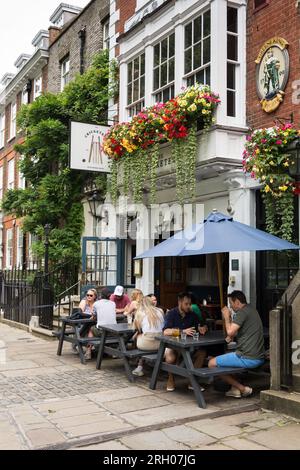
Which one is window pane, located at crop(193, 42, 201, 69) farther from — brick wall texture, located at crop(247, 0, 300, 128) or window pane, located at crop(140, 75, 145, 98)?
window pane, located at crop(140, 75, 145, 98)

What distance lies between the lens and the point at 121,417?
539cm

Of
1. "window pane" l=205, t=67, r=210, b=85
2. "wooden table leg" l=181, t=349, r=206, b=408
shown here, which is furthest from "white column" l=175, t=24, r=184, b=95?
"wooden table leg" l=181, t=349, r=206, b=408

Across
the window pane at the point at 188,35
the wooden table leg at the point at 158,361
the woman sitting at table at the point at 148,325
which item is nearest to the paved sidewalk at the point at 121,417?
the wooden table leg at the point at 158,361

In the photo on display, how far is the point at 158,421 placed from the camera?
523 centimetres

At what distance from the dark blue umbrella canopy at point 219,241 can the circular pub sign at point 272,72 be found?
240 cm

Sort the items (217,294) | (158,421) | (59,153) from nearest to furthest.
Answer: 1. (158,421)
2. (217,294)
3. (59,153)

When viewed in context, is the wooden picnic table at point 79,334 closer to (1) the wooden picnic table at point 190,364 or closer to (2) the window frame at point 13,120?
(1) the wooden picnic table at point 190,364

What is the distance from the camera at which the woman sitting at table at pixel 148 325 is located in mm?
7051

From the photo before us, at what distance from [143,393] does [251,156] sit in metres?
3.99

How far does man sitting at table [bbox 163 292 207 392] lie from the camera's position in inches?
260

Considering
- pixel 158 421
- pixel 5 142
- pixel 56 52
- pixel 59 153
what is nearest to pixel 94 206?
pixel 59 153

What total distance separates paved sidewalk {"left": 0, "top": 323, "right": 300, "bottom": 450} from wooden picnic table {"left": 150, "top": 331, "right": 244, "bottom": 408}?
235 millimetres

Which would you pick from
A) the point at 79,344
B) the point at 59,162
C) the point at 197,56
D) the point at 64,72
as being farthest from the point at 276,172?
the point at 64,72
